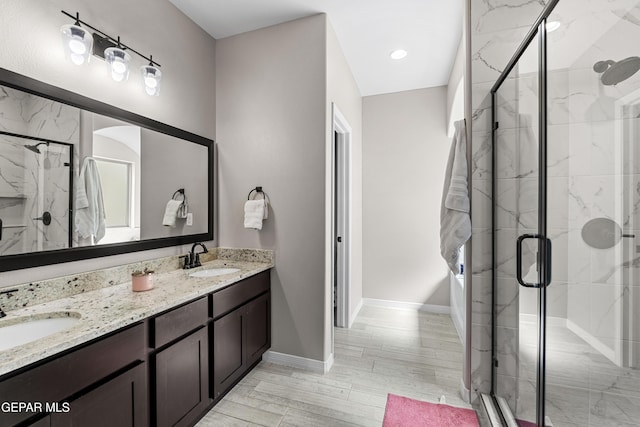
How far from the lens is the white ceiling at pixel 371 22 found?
6.96 feet

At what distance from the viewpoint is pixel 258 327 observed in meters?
2.20

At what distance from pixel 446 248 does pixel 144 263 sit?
2080 millimetres

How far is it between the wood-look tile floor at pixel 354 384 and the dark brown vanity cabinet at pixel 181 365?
0.22 m

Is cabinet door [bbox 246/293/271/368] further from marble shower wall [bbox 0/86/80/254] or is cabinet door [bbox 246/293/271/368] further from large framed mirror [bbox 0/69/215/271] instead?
marble shower wall [bbox 0/86/80/254]

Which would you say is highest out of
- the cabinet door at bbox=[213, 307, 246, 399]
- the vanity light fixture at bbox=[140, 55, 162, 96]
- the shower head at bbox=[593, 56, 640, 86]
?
the vanity light fixture at bbox=[140, 55, 162, 96]

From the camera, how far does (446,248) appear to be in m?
1.89

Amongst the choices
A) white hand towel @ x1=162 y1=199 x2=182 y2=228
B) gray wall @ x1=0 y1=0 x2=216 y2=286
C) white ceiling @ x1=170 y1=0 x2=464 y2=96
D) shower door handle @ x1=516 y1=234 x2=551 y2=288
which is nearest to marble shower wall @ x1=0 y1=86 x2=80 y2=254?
gray wall @ x1=0 y1=0 x2=216 y2=286

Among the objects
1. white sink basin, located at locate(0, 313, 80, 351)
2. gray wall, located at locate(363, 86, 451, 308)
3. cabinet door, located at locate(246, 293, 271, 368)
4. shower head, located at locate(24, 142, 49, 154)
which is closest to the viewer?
white sink basin, located at locate(0, 313, 80, 351)

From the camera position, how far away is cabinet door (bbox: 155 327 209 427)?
54.0 inches

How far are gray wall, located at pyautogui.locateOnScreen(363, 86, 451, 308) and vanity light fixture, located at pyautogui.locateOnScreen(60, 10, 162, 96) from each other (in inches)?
102

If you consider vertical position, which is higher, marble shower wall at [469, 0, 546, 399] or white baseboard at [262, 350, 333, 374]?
marble shower wall at [469, 0, 546, 399]

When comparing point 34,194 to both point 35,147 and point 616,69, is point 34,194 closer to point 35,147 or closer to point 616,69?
point 35,147

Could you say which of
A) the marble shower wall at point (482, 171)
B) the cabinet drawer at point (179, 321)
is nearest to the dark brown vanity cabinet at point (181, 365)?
the cabinet drawer at point (179, 321)

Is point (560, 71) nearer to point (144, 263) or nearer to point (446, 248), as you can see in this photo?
point (446, 248)
